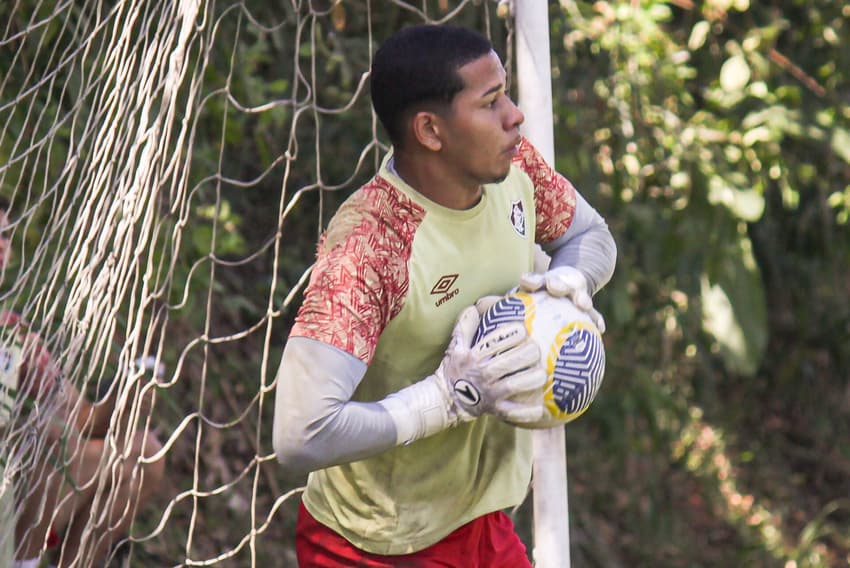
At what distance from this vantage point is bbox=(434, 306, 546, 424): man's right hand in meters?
2.27

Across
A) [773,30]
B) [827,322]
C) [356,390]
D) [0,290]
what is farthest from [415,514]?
[827,322]

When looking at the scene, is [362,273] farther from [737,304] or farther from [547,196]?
[737,304]

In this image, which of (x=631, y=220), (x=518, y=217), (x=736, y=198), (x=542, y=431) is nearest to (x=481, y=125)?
(x=518, y=217)

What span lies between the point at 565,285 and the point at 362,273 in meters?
0.39

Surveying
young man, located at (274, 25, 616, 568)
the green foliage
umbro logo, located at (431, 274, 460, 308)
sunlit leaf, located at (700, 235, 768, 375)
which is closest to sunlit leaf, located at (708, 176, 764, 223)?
the green foliage

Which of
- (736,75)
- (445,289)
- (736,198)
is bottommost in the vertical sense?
(736,198)

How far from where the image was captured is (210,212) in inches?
173

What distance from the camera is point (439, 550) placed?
2475 mm

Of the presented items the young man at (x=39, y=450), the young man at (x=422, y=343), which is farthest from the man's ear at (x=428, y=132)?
the young man at (x=39, y=450)

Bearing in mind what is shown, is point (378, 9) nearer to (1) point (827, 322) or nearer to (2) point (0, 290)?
(2) point (0, 290)

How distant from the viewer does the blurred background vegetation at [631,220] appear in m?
4.56

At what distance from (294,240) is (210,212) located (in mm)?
706

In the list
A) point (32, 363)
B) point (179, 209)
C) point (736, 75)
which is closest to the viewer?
point (32, 363)

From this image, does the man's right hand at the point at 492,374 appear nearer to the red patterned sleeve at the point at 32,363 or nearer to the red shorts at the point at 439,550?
the red shorts at the point at 439,550
